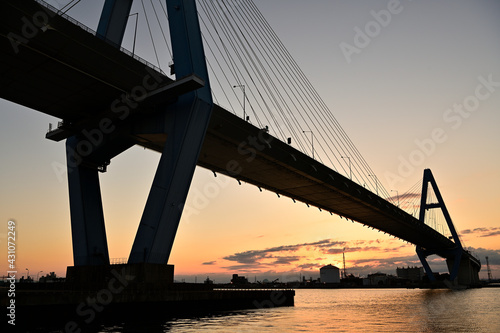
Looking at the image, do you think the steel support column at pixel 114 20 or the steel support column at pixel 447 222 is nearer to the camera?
the steel support column at pixel 114 20

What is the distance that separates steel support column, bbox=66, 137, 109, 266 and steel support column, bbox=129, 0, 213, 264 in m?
5.98

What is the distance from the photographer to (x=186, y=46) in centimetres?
2695

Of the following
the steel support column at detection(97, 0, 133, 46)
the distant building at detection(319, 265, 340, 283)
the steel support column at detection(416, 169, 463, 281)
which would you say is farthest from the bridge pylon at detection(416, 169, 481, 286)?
the distant building at detection(319, 265, 340, 283)

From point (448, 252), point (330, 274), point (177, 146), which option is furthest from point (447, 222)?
point (330, 274)

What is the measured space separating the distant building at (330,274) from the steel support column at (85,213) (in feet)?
562

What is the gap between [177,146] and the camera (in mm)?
25641

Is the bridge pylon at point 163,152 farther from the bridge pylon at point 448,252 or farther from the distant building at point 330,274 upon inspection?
the distant building at point 330,274

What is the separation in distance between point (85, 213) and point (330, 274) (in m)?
173

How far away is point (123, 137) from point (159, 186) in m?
6.05

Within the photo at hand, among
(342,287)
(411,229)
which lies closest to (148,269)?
(411,229)

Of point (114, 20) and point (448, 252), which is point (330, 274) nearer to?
point (448, 252)

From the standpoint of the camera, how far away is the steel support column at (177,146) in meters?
24.9

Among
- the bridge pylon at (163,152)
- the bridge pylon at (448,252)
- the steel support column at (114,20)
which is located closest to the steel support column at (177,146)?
the bridge pylon at (163,152)

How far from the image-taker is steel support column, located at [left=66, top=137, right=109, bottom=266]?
96.9ft
